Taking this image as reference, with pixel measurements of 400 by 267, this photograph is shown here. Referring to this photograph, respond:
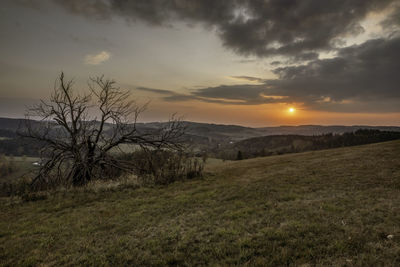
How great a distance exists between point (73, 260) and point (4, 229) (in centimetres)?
439

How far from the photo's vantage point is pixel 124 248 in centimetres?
473

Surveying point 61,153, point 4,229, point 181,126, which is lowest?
point 4,229

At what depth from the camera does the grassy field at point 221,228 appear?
3947 mm

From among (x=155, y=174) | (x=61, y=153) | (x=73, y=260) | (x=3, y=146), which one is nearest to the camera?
(x=73, y=260)

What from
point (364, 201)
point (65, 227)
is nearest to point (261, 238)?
point (364, 201)

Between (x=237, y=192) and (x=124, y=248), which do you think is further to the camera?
(x=237, y=192)

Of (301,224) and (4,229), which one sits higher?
(301,224)

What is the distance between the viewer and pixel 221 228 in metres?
5.28

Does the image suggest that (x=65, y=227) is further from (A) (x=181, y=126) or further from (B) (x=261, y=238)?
(A) (x=181, y=126)

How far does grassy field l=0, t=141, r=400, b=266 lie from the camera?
3947mm

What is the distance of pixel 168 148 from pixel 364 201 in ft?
34.8

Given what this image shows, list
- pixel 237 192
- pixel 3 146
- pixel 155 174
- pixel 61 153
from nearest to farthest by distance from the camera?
pixel 237 192
pixel 61 153
pixel 155 174
pixel 3 146

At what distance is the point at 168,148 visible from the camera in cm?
1345

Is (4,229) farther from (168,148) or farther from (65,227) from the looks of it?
(168,148)
